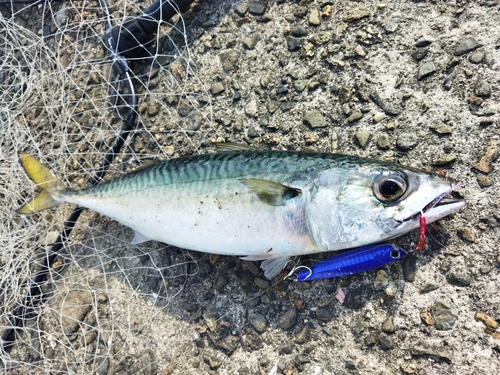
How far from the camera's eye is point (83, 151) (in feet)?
9.68

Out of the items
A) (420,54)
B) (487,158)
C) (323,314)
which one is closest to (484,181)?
(487,158)

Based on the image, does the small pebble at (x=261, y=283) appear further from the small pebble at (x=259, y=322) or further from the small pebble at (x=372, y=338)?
the small pebble at (x=372, y=338)

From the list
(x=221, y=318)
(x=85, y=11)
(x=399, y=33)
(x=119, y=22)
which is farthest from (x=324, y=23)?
(x=221, y=318)

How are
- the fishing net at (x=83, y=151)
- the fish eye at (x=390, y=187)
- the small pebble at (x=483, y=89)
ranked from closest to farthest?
the fish eye at (x=390, y=187)
the small pebble at (x=483, y=89)
the fishing net at (x=83, y=151)

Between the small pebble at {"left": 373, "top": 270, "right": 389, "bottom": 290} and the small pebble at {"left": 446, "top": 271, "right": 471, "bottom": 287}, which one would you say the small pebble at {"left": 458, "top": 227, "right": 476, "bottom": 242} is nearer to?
the small pebble at {"left": 446, "top": 271, "right": 471, "bottom": 287}

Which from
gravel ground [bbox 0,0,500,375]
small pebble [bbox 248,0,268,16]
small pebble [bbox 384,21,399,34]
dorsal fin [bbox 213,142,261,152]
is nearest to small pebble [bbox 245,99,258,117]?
gravel ground [bbox 0,0,500,375]

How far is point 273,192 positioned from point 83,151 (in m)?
1.74

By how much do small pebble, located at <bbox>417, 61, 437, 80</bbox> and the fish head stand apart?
2.54ft

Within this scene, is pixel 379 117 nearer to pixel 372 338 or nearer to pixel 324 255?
pixel 324 255

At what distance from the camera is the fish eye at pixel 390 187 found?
1.92 meters

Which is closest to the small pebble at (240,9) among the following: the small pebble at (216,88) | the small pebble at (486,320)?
the small pebble at (216,88)

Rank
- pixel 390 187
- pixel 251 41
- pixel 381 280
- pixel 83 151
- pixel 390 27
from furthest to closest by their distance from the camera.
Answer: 1. pixel 83 151
2. pixel 251 41
3. pixel 390 27
4. pixel 381 280
5. pixel 390 187

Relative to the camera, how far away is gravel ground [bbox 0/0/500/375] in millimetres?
2168

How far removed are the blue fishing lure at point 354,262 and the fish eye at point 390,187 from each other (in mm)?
369
